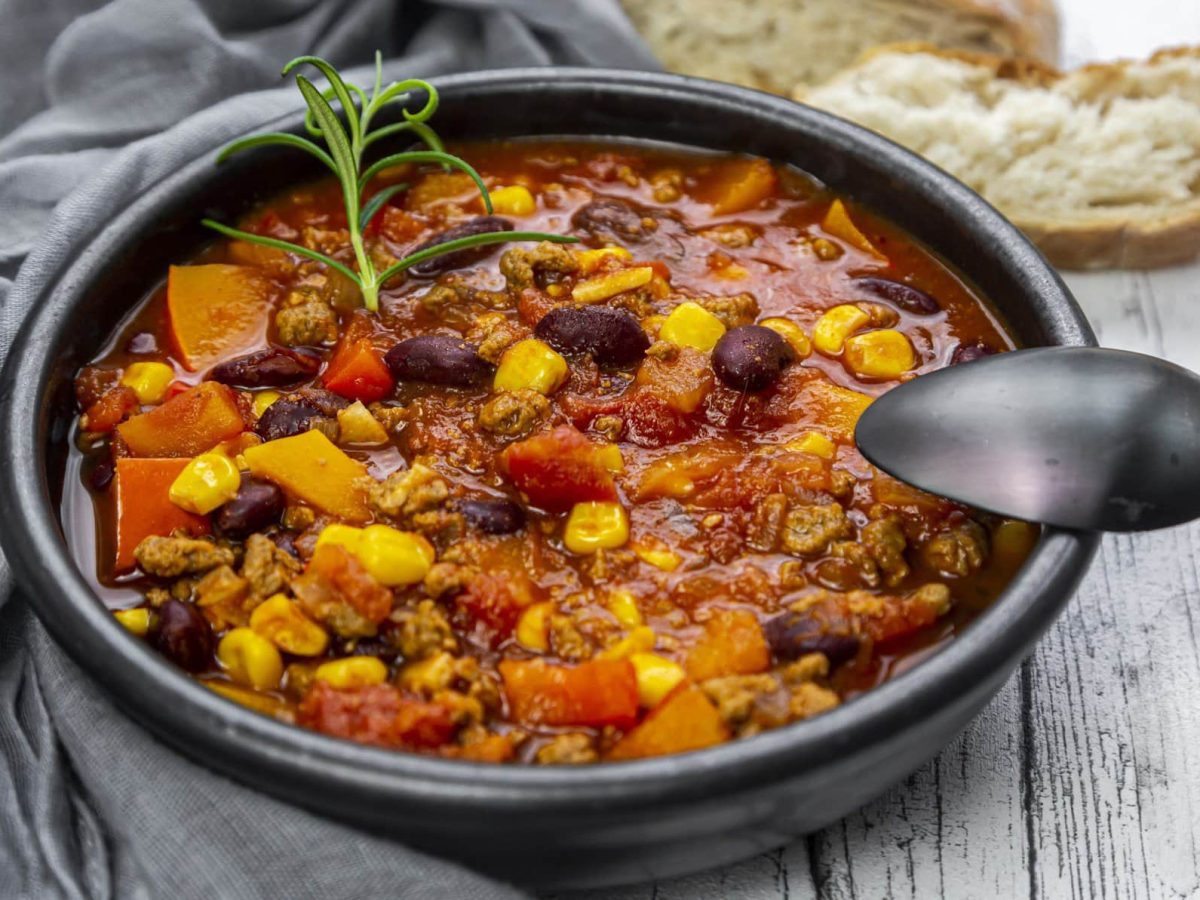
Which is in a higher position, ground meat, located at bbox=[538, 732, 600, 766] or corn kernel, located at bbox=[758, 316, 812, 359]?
corn kernel, located at bbox=[758, 316, 812, 359]

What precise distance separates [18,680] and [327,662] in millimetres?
901

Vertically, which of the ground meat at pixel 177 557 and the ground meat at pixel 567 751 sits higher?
the ground meat at pixel 177 557

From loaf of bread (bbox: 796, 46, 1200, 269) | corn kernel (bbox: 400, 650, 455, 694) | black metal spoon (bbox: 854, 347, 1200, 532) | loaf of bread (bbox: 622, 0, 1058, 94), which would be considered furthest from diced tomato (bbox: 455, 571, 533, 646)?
loaf of bread (bbox: 622, 0, 1058, 94)

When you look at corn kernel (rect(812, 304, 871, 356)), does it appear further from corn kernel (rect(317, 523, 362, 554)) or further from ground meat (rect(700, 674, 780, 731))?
corn kernel (rect(317, 523, 362, 554))

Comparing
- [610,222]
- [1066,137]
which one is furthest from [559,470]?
[1066,137]

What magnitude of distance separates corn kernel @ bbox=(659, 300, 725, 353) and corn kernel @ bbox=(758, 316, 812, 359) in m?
0.15

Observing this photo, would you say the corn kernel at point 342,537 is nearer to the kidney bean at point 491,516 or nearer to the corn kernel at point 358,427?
the kidney bean at point 491,516

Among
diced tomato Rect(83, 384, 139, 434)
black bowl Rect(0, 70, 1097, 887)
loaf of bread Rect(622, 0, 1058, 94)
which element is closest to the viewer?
black bowl Rect(0, 70, 1097, 887)

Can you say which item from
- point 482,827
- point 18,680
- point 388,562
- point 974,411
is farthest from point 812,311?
point 18,680

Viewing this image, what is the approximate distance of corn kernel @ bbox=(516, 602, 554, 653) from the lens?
2.98 m

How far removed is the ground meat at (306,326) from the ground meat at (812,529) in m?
1.41

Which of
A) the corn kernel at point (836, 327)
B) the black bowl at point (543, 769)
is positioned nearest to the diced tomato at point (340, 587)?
the black bowl at point (543, 769)

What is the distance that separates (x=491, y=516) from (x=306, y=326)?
35.8 inches

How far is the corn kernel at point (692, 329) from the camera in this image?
11.8 feet
